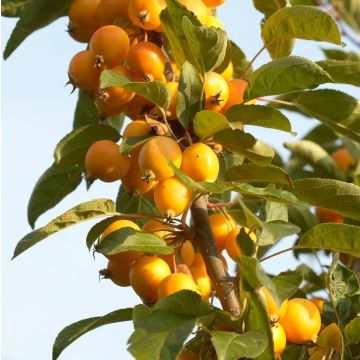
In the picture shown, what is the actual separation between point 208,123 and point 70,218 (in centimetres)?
45

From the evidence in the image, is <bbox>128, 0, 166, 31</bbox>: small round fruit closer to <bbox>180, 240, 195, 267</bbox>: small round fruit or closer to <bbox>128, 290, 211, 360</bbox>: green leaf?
<bbox>180, 240, 195, 267</bbox>: small round fruit

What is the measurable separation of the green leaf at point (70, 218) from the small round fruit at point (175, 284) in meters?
0.32

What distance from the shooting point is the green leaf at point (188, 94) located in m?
2.20

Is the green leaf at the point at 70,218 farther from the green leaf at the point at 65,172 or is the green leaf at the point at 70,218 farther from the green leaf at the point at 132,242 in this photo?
the green leaf at the point at 65,172

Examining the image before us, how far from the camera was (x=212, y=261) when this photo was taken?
83.4 inches

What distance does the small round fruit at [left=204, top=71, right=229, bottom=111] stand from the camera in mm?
2232

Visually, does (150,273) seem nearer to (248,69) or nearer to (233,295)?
(233,295)

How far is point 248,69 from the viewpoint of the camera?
Answer: 2.57 meters

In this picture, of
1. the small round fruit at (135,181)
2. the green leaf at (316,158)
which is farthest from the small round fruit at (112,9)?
the green leaf at (316,158)

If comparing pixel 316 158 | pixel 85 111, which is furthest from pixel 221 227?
pixel 316 158

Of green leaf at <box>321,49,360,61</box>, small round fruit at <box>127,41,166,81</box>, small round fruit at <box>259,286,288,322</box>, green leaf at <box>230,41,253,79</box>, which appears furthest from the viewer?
green leaf at <box>321,49,360,61</box>

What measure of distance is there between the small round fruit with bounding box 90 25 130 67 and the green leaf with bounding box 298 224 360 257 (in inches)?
31.0

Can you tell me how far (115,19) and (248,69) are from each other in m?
0.46

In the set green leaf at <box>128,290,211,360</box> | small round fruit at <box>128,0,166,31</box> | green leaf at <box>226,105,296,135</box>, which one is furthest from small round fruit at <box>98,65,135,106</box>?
green leaf at <box>128,290,211,360</box>
